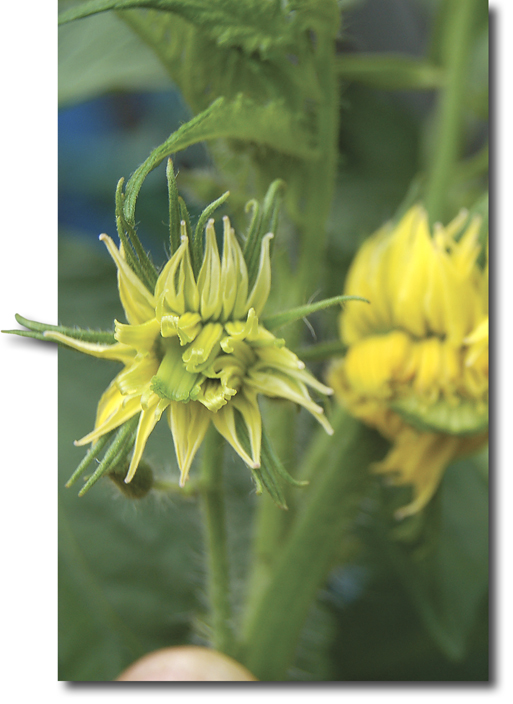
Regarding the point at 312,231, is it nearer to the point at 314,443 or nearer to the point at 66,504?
the point at 314,443

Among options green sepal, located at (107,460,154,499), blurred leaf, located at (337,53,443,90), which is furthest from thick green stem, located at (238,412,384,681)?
blurred leaf, located at (337,53,443,90)

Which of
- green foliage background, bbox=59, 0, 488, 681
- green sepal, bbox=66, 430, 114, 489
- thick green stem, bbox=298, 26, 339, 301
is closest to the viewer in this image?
green sepal, bbox=66, 430, 114, 489

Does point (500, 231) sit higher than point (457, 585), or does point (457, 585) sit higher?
point (500, 231)

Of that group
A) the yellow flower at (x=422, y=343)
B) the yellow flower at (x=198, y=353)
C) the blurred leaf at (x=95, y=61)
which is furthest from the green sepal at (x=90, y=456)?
the blurred leaf at (x=95, y=61)

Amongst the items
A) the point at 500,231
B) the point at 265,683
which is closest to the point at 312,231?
the point at 500,231

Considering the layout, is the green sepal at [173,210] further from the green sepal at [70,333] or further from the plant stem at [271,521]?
the plant stem at [271,521]

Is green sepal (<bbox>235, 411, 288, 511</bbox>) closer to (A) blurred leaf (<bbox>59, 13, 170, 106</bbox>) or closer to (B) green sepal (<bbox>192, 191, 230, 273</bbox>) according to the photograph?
(B) green sepal (<bbox>192, 191, 230, 273</bbox>)
